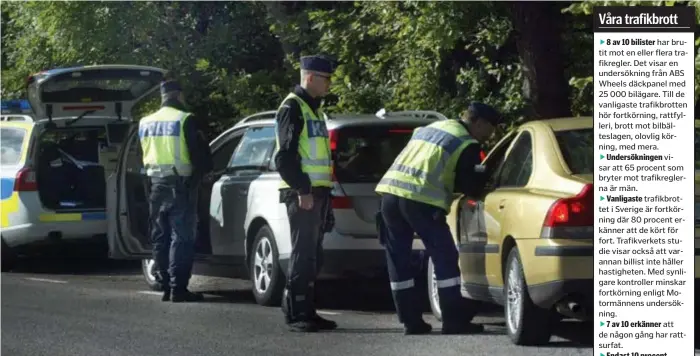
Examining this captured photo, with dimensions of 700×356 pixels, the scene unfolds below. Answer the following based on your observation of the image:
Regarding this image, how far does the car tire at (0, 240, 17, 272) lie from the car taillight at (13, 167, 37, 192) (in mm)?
648

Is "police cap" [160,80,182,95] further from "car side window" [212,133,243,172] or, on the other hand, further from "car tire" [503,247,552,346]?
"car tire" [503,247,552,346]

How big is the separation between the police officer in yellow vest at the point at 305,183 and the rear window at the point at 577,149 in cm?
183

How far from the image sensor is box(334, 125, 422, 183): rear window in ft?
35.2

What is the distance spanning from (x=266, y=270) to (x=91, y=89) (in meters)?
4.96

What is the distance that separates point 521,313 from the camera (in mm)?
8422

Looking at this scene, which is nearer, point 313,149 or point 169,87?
point 313,149

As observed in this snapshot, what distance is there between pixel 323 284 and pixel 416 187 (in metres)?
4.08

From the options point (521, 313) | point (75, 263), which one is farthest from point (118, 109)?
point (521, 313)

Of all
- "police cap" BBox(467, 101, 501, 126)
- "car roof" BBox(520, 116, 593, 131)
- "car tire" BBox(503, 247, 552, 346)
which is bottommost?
"car tire" BBox(503, 247, 552, 346)

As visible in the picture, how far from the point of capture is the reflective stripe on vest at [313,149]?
986 cm

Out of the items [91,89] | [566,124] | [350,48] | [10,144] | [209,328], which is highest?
[350,48]

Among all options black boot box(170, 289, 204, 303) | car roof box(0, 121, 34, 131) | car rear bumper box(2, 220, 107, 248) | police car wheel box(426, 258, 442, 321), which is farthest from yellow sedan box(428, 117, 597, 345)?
car roof box(0, 121, 34, 131)

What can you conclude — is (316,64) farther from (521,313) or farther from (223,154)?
(223,154)

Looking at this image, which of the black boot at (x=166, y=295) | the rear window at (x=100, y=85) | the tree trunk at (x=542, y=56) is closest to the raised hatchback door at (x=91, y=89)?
the rear window at (x=100, y=85)
